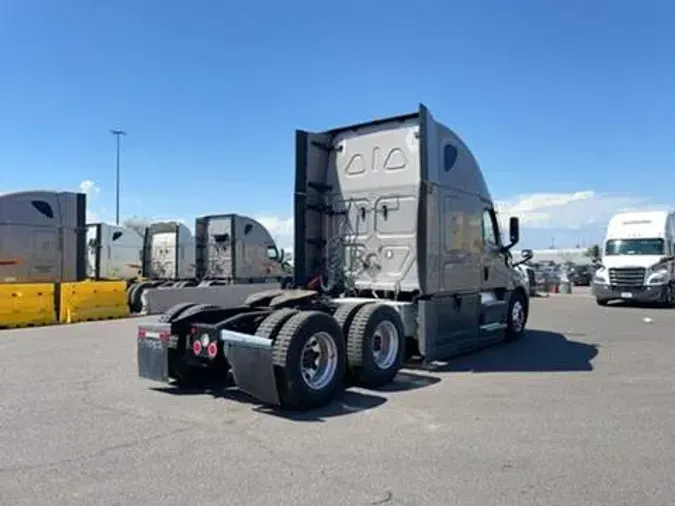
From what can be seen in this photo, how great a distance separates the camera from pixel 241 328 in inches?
296

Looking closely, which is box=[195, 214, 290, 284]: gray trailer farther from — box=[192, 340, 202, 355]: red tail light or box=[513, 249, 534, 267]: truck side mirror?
box=[192, 340, 202, 355]: red tail light

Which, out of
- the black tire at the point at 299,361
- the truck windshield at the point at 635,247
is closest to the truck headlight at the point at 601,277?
the truck windshield at the point at 635,247

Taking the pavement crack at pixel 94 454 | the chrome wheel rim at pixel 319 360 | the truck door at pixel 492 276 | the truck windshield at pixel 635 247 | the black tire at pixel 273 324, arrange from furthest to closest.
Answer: the truck windshield at pixel 635 247
the truck door at pixel 492 276
the chrome wheel rim at pixel 319 360
the black tire at pixel 273 324
the pavement crack at pixel 94 454

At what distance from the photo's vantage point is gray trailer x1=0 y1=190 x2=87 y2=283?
54.2 ft

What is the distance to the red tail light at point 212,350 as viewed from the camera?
7254 mm

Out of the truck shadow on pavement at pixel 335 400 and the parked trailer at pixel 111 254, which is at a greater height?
the parked trailer at pixel 111 254

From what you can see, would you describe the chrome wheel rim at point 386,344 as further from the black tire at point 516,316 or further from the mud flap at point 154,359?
the black tire at point 516,316

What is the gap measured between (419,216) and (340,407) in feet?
11.2

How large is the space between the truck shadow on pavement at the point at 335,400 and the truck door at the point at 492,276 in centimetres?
287

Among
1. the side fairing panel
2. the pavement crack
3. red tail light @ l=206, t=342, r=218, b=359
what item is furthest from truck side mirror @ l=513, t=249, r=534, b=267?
the pavement crack

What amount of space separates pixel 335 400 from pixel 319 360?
1.64ft

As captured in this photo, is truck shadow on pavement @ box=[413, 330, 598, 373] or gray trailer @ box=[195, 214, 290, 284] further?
gray trailer @ box=[195, 214, 290, 284]

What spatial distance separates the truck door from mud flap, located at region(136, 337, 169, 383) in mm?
5739

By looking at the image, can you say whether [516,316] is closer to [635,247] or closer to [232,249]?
[232,249]
